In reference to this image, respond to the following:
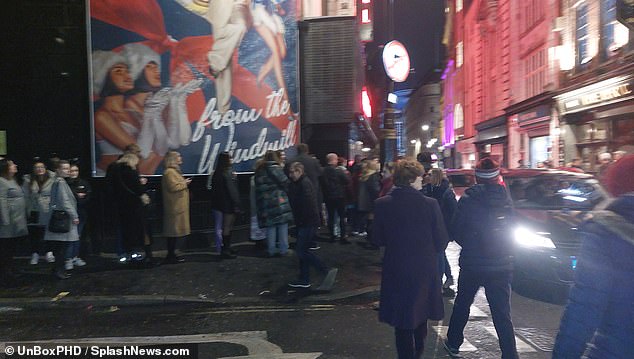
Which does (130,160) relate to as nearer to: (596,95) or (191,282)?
(191,282)

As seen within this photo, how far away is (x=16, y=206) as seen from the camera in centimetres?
748

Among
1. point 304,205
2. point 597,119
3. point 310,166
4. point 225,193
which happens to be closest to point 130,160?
point 225,193

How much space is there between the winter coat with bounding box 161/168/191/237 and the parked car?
5.29 m

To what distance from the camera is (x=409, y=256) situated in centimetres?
348

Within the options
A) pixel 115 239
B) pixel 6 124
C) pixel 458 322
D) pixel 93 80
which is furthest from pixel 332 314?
pixel 6 124

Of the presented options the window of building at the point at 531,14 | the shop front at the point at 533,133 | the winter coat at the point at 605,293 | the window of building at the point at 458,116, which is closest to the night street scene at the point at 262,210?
the winter coat at the point at 605,293

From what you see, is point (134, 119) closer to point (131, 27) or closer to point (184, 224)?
point (131, 27)

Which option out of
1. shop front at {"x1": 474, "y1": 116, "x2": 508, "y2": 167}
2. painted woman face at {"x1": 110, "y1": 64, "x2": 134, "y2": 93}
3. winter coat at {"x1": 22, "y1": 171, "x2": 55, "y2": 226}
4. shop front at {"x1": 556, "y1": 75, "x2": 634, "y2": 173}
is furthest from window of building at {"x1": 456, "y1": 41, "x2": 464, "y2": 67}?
winter coat at {"x1": 22, "y1": 171, "x2": 55, "y2": 226}

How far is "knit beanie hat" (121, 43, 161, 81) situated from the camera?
8.94 m

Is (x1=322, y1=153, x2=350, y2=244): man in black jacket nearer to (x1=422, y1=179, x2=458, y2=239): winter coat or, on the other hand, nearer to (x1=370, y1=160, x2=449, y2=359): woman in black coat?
(x1=422, y1=179, x2=458, y2=239): winter coat

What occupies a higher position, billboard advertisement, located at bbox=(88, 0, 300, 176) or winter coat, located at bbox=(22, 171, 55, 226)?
billboard advertisement, located at bbox=(88, 0, 300, 176)

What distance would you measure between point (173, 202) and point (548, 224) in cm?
582

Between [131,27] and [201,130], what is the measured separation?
231cm

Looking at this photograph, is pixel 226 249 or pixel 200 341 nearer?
pixel 200 341
